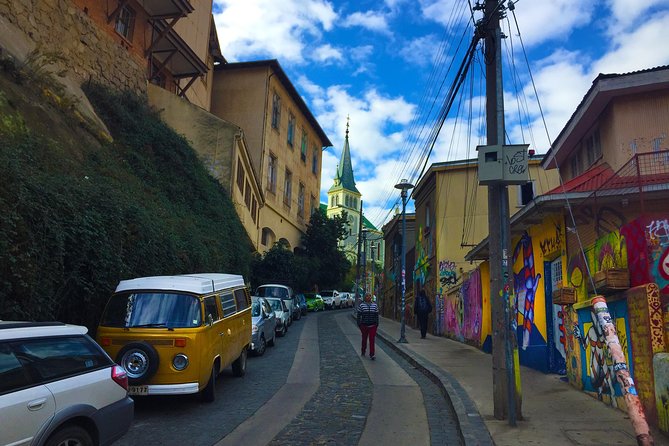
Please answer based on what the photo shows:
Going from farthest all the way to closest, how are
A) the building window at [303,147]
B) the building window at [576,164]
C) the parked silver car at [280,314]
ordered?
the building window at [303,147]
the parked silver car at [280,314]
the building window at [576,164]

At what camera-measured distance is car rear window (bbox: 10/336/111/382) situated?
167 inches

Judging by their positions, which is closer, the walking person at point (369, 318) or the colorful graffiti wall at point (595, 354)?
the colorful graffiti wall at point (595, 354)

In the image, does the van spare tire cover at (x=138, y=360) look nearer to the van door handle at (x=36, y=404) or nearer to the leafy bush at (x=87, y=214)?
the leafy bush at (x=87, y=214)

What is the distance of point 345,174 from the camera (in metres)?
117

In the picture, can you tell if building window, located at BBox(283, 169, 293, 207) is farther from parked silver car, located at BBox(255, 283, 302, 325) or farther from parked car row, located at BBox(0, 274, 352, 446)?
parked car row, located at BBox(0, 274, 352, 446)

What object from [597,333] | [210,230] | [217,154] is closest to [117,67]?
[217,154]

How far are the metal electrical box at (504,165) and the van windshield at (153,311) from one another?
473 cm

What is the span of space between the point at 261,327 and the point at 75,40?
11660 mm

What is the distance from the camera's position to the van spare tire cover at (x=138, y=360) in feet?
23.6

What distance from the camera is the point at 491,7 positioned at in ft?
25.0

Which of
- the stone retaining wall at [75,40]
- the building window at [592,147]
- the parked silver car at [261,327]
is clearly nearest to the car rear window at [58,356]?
the parked silver car at [261,327]

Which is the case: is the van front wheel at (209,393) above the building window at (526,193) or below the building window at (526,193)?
below

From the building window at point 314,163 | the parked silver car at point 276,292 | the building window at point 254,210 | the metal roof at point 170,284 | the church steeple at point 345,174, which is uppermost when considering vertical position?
the church steeple at point 345,174

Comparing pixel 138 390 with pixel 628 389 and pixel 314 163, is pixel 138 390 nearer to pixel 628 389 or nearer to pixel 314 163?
pixel 628 389
